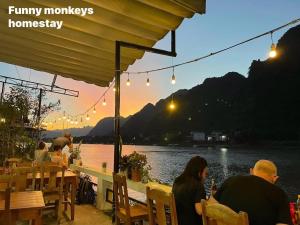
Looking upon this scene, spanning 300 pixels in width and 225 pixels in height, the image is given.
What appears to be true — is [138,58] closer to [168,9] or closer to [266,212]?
[168,9]

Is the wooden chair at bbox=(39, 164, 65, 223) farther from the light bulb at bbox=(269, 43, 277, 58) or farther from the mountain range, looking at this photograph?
the mountain range

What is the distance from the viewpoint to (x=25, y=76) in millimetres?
A: 12289

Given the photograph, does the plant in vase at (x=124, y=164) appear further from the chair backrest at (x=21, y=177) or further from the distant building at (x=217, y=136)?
the distant building at (x=217, y=136)

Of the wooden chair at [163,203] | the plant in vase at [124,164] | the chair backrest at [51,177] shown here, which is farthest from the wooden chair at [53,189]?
the wooden chair at [163,203]

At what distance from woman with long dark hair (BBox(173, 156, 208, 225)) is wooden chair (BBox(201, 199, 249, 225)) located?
0.69 meters

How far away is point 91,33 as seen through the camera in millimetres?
4609

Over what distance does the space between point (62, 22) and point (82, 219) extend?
3294 mm

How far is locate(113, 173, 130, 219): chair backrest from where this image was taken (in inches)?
150

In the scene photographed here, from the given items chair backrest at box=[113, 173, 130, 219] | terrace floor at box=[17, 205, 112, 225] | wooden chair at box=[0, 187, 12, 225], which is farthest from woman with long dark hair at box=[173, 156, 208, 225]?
terrace floor at box=[17, 205, 112, 225]

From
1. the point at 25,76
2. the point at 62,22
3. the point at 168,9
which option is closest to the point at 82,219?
the point at 62,22

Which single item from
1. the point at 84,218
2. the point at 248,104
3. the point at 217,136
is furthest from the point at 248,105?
the point at 84,218

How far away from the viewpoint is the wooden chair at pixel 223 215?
1722 mm

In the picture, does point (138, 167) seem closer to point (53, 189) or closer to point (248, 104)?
point (53, 189)

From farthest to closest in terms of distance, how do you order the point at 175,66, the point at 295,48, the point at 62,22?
the point at 295,48 < the point at 175,66 < the point at 62,22
